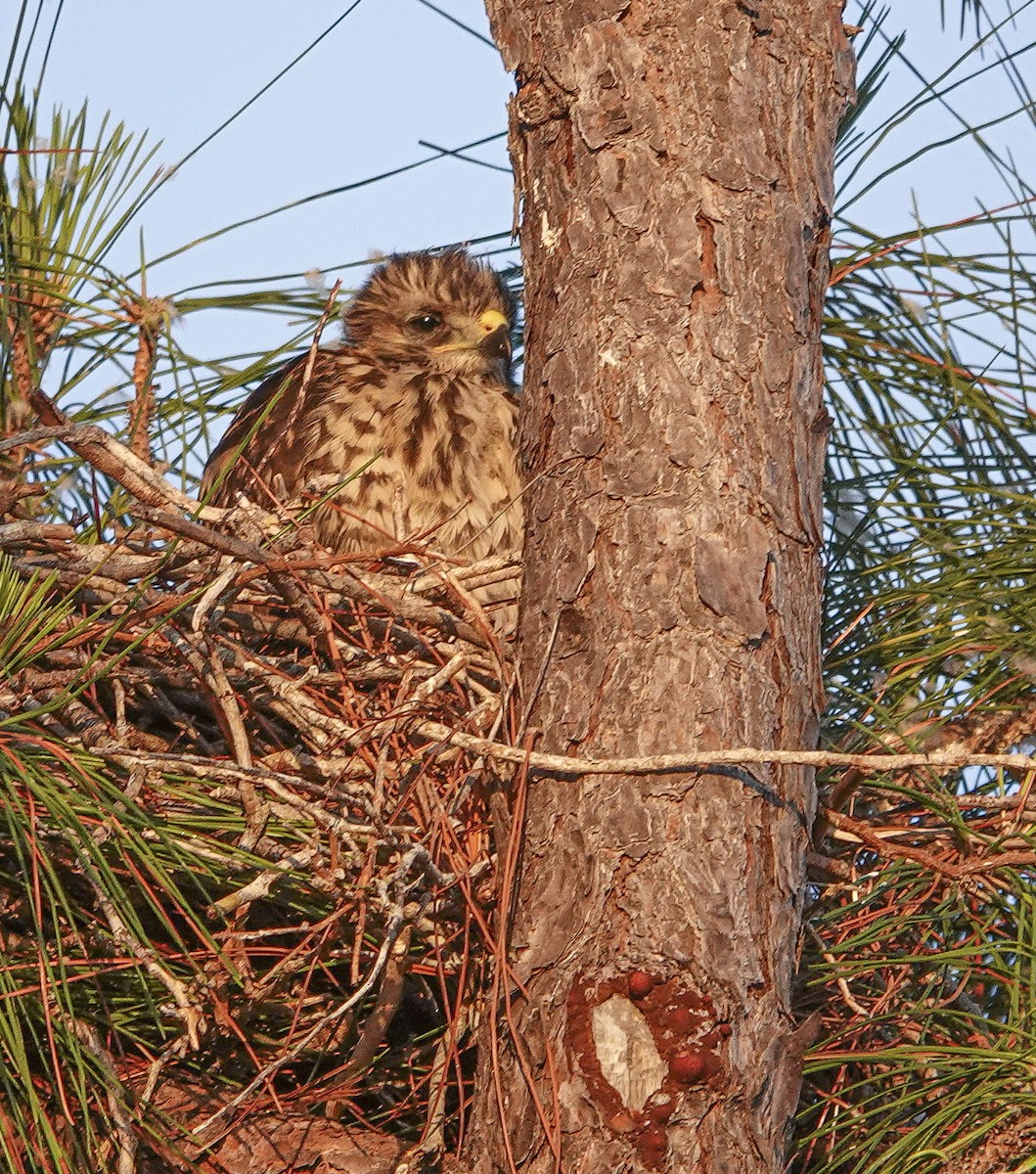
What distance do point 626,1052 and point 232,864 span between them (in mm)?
677

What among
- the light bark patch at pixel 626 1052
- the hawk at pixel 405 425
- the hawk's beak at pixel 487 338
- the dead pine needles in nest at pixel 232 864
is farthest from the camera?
the hawk's beak at pixel 487 338

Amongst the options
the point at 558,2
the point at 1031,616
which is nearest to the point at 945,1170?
the point at 1031,616

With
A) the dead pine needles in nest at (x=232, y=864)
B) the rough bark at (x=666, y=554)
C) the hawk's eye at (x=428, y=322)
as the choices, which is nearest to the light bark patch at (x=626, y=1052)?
the rough bark at (x=666, y=554)

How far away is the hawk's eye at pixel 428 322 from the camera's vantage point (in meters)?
3.99

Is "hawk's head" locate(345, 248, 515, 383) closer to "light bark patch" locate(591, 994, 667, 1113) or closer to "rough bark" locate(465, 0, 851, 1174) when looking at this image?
"rough bark" locate(465, 0, 851, 1174)

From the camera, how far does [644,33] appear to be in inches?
97.5

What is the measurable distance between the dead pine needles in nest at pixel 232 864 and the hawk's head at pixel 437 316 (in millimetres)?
1231

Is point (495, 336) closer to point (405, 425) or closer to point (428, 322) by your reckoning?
point (428, 322)

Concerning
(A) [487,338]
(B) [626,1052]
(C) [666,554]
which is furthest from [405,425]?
(B) [626,1052]

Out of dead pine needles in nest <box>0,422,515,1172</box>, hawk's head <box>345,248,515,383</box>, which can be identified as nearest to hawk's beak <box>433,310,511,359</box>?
hawk's head <box>345,248,515,383</box>

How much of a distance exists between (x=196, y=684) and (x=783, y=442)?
1031mm

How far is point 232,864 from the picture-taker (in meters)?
2.40

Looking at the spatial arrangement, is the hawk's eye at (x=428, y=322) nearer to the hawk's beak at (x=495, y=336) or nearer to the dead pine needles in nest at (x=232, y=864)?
the hawk's beak at (x=495, y=336)

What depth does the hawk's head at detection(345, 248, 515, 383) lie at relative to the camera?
3914 mm
